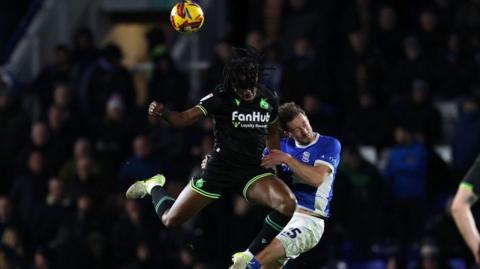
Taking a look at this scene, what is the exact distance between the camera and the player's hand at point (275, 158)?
13.1 m

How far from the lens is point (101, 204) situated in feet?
63.6

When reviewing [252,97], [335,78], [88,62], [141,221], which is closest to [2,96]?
[88,62]

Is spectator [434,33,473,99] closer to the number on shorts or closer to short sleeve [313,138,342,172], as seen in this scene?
short sleeve [313,138,342,172]

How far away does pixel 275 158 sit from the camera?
1309 cm

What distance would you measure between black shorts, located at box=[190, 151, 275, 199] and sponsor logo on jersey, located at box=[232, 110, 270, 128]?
1.21ft

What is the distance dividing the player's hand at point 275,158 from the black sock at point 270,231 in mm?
762

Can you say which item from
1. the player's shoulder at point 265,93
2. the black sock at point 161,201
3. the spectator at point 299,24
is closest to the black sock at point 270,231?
the black sock at point 161,201

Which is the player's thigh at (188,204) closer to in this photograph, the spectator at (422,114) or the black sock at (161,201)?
the black sock at (161,201)

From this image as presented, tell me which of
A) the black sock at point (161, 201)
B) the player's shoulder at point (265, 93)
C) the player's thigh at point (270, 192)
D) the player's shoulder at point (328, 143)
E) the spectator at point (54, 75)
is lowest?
the spectator at point (54, 75)

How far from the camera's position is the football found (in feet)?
43.7

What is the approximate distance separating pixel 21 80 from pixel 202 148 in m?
5.20

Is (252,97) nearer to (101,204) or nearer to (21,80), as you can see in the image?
(101,204)

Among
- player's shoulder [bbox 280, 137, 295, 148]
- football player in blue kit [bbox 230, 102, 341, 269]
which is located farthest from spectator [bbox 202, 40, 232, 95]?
football player in blue kit [bbox 230, 102, 341, 269]

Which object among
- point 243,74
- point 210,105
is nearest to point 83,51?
point 210,105
